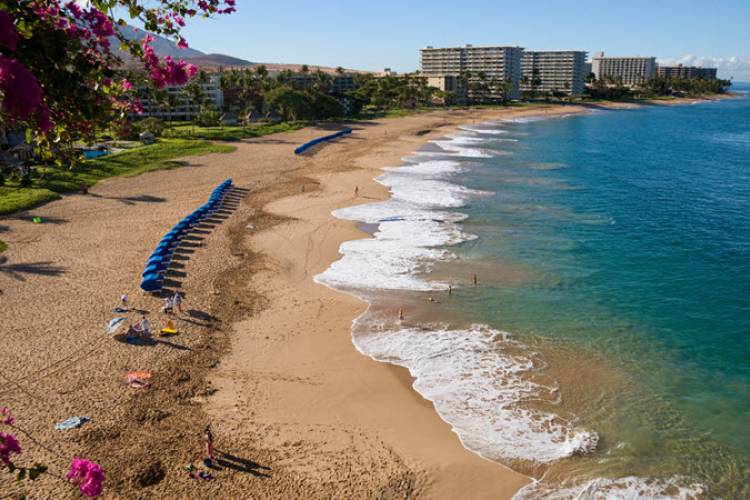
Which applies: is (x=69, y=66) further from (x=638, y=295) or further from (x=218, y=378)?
(x=638, y=295)

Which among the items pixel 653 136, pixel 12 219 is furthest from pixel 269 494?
pixel 653 136

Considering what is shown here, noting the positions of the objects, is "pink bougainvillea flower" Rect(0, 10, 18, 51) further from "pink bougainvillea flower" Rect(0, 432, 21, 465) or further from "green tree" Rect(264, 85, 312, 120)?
"green tree" Rect(264, 85, 312, 120)

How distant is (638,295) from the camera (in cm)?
2453

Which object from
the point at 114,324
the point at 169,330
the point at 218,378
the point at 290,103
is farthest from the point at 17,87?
the point at 290,103

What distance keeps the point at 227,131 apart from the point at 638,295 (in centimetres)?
5877

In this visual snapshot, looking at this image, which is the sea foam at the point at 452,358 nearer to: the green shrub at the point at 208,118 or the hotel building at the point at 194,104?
the green shrub at the point at 208,118

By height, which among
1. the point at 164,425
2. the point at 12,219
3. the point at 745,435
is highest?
the point at 12,219

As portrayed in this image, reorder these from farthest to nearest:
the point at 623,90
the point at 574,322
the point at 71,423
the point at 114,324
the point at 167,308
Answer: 1. the point at 623,90
2. the point at 574,322
3. the point at 167,308
4. the point at 114,324
5. the point at 71,423

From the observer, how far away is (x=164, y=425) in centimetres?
1478

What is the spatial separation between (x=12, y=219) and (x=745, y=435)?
34.8 m

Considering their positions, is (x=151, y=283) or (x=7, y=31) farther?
(x=151, y=283)

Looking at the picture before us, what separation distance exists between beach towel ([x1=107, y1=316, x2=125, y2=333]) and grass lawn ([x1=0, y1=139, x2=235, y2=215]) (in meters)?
9.66

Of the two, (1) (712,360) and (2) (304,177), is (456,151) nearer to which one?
(2) (304,177)

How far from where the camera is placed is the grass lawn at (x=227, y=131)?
67062 mm
